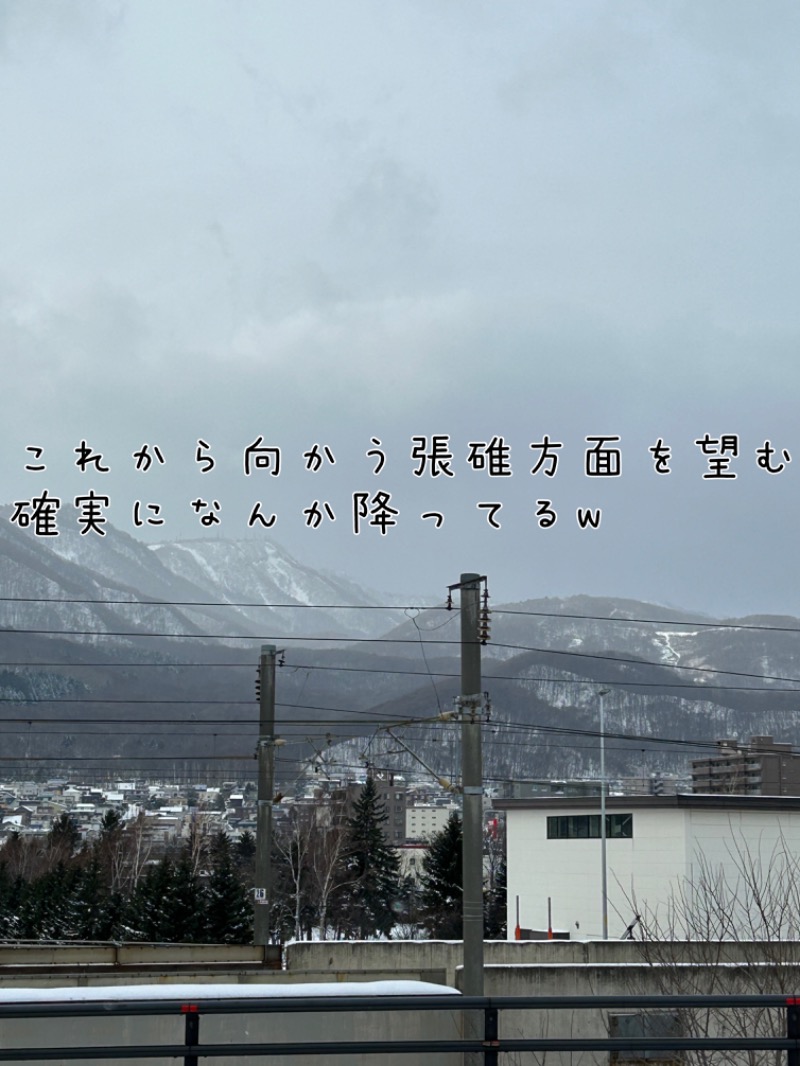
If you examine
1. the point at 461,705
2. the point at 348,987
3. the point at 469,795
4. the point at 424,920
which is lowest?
the point at 424,920

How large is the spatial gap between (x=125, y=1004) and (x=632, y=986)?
1849cm

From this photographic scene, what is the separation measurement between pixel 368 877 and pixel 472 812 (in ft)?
222

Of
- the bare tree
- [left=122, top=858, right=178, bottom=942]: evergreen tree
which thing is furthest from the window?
the bare tree

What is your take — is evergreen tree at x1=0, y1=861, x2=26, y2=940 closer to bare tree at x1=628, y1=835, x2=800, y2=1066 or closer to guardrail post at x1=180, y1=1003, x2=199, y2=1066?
bare tree at x1=628, y1=835, x2=800, y2=1066

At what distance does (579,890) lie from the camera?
69812mm

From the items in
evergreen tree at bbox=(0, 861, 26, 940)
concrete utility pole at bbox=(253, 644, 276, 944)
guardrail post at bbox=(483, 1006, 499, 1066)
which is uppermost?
concrete utility pole at bbox=(253, 644, 276, 944)

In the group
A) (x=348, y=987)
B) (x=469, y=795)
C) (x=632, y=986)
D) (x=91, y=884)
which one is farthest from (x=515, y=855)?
(x=348, y=987)

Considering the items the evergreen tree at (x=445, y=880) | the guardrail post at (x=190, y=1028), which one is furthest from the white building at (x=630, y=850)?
the guardrail post at (x=190, y=1028)

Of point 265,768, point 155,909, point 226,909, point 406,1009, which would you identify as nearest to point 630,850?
point 226,909

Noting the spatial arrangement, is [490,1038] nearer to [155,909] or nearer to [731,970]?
[731,970]

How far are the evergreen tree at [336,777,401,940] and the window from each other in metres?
15.5

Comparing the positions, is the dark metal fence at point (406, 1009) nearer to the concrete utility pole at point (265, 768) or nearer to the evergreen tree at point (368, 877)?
the concrete utility pole at point (265, 768)

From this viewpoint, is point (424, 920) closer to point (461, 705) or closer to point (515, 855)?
point (515, 855)

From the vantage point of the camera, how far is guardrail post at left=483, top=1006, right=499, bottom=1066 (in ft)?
26.5
